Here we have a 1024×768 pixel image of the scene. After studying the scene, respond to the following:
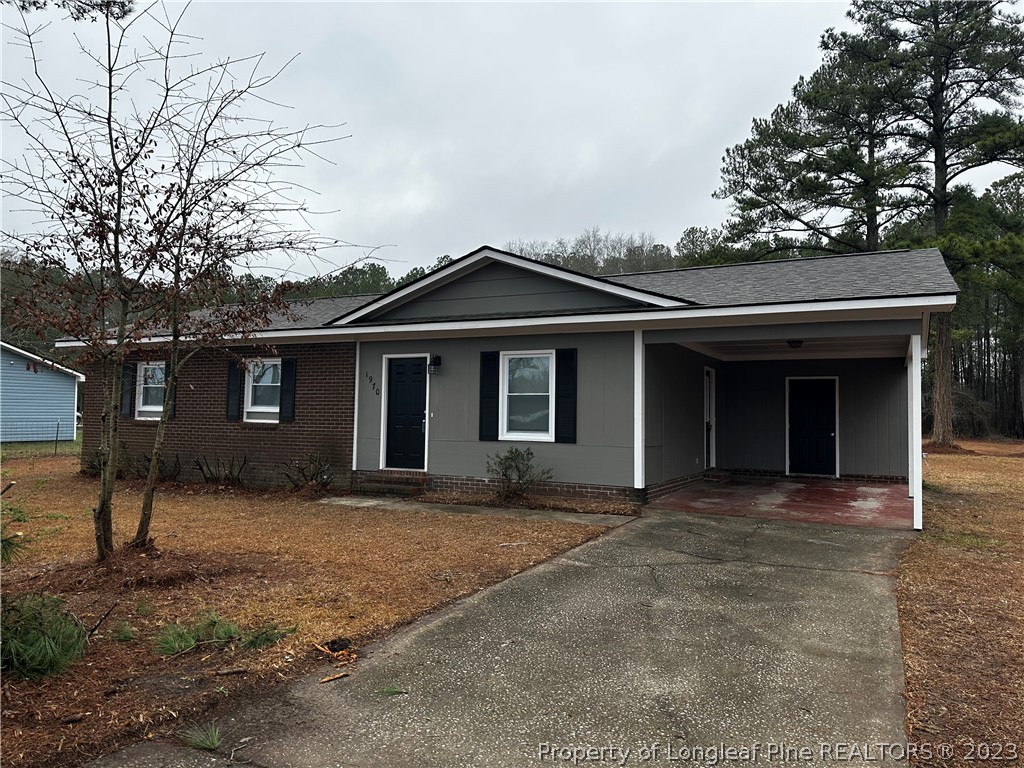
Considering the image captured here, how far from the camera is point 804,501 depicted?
32.1ft

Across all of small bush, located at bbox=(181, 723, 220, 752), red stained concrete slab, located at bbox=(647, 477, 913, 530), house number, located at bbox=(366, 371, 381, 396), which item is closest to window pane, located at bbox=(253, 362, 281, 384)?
house number, located at bbox=(366, 371, 381, 396)

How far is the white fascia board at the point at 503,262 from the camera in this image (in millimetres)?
8859

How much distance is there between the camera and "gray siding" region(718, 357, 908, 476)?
489 inches

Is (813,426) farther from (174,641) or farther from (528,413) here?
(174,641)

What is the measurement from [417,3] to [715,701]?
7653 mm

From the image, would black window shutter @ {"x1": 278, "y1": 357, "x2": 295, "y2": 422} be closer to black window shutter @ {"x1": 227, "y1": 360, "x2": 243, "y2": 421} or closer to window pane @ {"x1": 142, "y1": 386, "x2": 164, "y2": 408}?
black window shutter @ {"x1": 227, "y1": 360, "x2": 243, "y2": 421}

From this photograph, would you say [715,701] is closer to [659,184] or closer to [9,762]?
[9,762]

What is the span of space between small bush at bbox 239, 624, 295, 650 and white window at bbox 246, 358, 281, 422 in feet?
26.8

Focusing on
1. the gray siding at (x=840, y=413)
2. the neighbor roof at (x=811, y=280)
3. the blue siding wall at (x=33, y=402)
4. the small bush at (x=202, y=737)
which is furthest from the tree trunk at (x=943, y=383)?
the blue siding wall at (x=33, y=402)

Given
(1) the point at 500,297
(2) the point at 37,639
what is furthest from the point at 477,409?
(2) the point at 37,639

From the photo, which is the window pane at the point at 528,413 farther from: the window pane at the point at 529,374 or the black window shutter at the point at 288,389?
the black window shutter at the point at 288,389

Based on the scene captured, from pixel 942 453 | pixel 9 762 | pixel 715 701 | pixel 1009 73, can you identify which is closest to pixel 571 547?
pixel 715 701

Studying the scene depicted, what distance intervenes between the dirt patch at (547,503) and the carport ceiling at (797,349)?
3.34 m

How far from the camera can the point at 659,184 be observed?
30266mm
